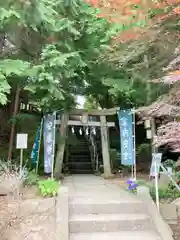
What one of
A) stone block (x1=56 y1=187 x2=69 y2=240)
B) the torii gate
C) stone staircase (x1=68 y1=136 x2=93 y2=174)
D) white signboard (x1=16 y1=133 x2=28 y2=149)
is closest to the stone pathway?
stone block (x1=56 y1=187 x2=69 y2=240)

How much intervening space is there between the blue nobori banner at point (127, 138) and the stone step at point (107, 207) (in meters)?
3.62

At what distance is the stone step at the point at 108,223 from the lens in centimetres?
562

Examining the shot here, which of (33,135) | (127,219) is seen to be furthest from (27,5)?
(33,135)

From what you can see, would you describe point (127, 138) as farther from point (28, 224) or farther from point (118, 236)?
point (28, 224)

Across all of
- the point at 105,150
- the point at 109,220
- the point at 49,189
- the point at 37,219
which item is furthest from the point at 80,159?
the point at 109,220

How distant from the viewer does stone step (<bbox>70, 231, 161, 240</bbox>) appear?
5.30 meters

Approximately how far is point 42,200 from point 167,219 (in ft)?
8.62

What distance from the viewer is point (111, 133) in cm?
1480

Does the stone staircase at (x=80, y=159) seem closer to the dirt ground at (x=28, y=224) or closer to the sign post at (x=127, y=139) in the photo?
the sign post at (x=127, y=139)

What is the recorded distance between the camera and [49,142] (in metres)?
9.91

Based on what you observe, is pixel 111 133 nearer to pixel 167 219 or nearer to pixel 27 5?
pixel 167 219

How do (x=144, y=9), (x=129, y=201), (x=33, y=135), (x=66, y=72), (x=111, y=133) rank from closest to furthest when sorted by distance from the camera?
(x=129, y=201)
(x=144, y=9)
(x=66, y=72)
(x=33, y=135)
(x=111, y=133)

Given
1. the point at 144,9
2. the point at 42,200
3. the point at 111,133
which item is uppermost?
the point at 144,9

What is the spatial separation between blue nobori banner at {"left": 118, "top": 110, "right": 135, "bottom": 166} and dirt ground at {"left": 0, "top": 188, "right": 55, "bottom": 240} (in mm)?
4277
